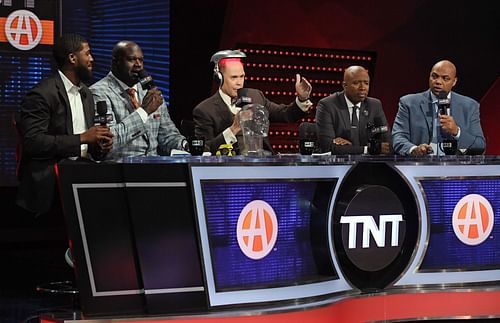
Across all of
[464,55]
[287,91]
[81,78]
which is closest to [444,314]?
[81,78]

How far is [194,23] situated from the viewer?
28.2 ft

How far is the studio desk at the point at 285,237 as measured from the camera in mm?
4031

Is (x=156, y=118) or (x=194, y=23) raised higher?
(x=194, y=23)

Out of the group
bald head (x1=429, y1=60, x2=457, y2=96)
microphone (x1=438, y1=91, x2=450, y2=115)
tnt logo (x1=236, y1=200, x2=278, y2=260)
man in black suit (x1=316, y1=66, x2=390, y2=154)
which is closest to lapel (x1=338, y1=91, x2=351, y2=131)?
man in black suit (x1=316, y1=66, x2=390, y2=154)

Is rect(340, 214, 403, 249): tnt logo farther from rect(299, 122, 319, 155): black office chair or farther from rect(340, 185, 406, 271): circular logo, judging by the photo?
rect(299, 122, 319, 155): black office chair

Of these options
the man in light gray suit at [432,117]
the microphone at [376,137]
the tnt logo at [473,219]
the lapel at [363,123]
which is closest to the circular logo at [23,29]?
the lapel at [363,123]

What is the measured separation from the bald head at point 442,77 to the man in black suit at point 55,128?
235 centimetres

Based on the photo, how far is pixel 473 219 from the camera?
503cm

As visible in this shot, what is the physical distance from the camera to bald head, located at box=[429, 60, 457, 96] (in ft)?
20.0

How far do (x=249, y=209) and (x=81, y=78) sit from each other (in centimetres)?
150

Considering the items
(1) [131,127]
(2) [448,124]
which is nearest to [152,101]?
(1) [131,127]

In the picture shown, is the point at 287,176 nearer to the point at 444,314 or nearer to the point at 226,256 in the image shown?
the point at 226,256

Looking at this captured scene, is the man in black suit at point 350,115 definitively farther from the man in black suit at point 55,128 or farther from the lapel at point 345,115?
the man in black suit at point 55,128

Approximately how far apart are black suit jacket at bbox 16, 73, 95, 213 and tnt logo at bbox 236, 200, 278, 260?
97cm
